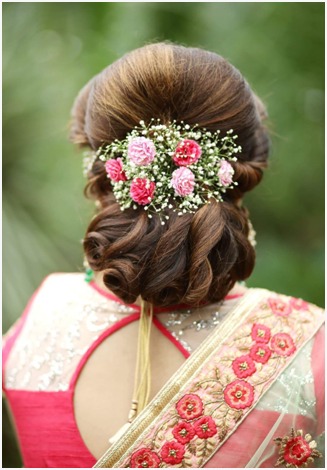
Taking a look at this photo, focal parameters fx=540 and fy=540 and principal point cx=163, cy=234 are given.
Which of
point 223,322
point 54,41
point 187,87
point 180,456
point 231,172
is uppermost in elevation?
point 54,41

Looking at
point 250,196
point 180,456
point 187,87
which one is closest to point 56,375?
point 180,456

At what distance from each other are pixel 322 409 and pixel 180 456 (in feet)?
0.97

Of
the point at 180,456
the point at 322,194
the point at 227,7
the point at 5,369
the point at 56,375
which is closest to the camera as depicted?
the point at 180,456

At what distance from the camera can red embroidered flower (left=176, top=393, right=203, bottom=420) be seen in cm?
102

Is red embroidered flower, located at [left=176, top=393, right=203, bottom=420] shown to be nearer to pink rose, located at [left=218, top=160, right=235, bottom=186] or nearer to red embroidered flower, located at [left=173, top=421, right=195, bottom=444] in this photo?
red embroidered flower, located at [left=173, top=421, right=195, bottom=444]

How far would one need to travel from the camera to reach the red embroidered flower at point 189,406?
3.35 feet

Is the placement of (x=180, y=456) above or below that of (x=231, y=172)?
below

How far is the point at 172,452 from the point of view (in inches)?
39.5

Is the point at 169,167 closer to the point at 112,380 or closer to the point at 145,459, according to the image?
the point at 112,380

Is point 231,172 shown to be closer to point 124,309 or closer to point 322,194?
point 124,309

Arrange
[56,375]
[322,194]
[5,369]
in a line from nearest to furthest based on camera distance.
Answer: [56,375], [5,369], [322,194]

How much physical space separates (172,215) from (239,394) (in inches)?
14.4

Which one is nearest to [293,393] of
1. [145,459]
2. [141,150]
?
[145,459]

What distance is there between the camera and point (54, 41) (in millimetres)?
2451
